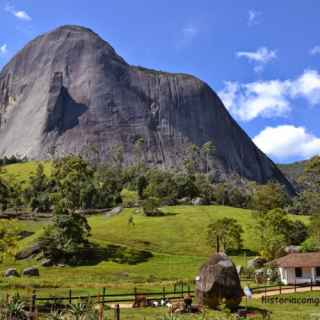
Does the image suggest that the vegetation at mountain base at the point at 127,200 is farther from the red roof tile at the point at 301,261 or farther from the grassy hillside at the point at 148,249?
the red roof tile at the point at 301,261

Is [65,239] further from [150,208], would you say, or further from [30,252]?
[150,208]

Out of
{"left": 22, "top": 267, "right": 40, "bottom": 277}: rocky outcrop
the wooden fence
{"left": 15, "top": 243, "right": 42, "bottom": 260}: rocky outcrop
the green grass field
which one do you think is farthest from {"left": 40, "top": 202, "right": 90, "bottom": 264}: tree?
the wooden fence

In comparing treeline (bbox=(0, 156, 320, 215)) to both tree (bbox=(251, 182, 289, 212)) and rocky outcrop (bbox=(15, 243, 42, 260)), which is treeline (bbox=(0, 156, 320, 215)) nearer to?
tree (bbox=(251, 182, 289, 212))


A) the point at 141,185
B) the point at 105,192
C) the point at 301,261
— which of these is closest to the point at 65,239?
the point at 301,261

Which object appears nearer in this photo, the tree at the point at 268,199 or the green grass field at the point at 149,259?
the green grass field at the point at 149,259

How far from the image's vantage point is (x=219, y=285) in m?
36.7

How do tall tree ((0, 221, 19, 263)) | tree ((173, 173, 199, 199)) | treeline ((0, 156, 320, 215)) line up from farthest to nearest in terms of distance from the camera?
tree ((173, 173, 199, 199)), treeline ((0, 156, 320, 215)), tall tree ((0, 221, 19, 263))

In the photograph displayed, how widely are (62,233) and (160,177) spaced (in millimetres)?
74029

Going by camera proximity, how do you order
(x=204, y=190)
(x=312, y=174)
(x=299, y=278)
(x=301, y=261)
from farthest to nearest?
1. (x=204, y=190)
2. (x=312, y=174)
3. (x=299, y=278)
4. (x=301, y=261)

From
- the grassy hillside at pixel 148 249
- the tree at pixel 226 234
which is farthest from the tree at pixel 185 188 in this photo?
the tree at pixel 226 234

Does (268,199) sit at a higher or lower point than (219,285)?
higher

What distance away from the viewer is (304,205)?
477ft

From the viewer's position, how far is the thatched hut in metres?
36.7

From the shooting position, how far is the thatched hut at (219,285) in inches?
1444
